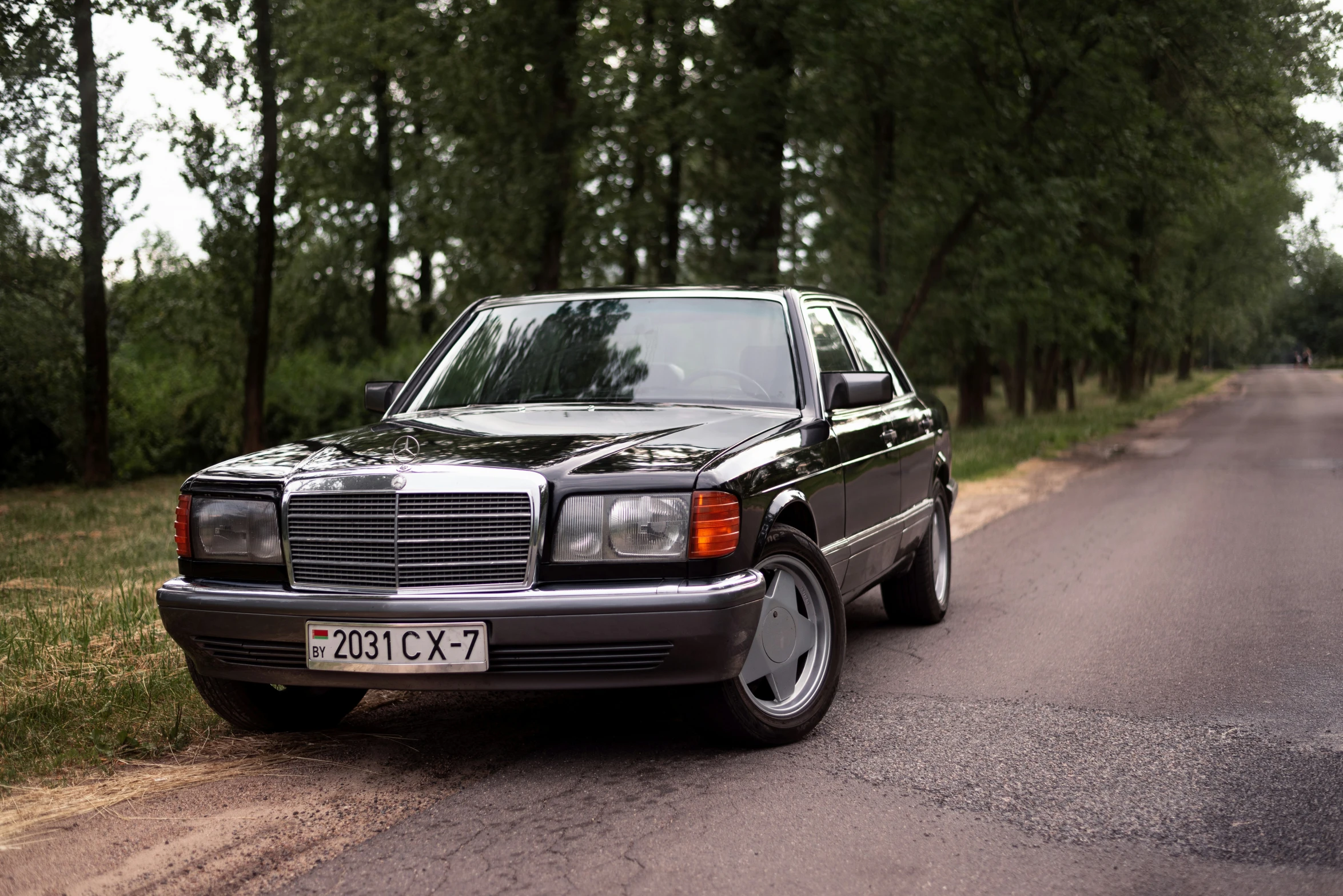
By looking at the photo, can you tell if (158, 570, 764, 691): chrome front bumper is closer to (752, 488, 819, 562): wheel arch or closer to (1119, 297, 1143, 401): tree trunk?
(752, 488, 819, 562): wheel arch

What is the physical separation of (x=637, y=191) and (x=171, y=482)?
390 inches

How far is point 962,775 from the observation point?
4.23 m

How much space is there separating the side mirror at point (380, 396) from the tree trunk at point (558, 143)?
A: 14.4 m

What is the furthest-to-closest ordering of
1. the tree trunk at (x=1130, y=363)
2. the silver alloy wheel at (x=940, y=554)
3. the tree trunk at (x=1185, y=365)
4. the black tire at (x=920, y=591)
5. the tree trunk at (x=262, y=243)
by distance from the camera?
1. the tree trunk at (x=1185, y=365)
2. the tree trunk at (x=1130, y=363)
3. the tree trunk at (x=262, y=243)
4. the silver alloy wheel at (x=940, y=554)
5. the black tire at (x=920, y=591)

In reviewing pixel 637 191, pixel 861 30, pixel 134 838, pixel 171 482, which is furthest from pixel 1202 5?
pixel 134 838

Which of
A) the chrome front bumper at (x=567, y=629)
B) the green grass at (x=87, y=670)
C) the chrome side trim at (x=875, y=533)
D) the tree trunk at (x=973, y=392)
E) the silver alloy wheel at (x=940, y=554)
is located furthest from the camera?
the tree trunk at (x=973, y=392)

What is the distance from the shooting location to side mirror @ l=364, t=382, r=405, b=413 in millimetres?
5781

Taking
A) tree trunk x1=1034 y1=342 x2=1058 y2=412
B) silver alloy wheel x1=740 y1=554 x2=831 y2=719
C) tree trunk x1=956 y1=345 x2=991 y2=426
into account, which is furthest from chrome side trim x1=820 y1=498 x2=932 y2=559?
tree trunk x1=1034 y1=342 x2=1058 y2=412

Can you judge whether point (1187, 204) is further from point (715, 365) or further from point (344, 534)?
point (344, 534)

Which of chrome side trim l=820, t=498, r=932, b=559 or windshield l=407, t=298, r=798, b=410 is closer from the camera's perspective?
chrome side trim l=820, t=498, r=932, b=559

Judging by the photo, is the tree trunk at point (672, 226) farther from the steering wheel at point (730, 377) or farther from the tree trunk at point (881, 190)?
the steering wheel at point (730, 377)

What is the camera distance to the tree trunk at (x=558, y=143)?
2020 centimetres

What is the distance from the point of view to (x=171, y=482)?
846 inches

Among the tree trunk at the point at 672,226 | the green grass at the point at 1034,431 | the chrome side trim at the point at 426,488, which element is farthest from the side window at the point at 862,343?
the tree trunk at the point at 672,226
